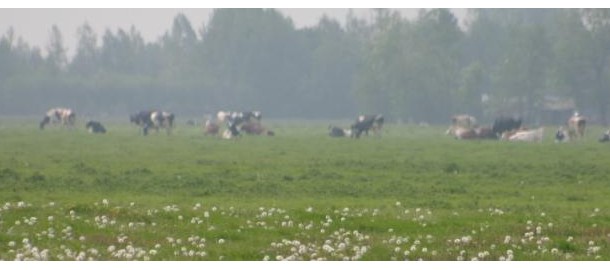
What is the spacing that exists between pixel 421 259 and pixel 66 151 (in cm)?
2813

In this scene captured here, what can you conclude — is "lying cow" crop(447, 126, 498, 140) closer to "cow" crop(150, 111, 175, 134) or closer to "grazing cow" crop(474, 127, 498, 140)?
"grazing cow" crop(474, 127, 498, 140)

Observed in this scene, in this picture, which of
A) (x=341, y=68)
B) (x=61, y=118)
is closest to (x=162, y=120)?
(x=61, y=118)

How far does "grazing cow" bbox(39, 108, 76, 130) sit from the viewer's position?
68.7 metres

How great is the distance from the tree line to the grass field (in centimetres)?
5498

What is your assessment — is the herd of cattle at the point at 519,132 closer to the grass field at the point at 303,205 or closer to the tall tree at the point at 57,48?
the grass field at the point at 303,205

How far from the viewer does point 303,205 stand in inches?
843

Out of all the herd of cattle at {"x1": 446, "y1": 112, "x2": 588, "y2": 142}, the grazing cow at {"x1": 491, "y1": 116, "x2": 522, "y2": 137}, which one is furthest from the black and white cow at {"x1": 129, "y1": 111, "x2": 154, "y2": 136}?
the grazing cow at {"x1": 491, "y1": 116, "x2": 522, "y2": 137}

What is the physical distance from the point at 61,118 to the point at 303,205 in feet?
165

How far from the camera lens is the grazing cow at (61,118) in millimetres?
68688

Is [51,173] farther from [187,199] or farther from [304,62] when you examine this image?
[304,62]

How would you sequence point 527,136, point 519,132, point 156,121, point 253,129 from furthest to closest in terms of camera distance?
point 156,121 → point 253,129 → point 519,132 → point 527,136

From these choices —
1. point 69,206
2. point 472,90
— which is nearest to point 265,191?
point 69,206

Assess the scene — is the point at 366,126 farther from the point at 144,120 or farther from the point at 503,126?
the point at 144,120

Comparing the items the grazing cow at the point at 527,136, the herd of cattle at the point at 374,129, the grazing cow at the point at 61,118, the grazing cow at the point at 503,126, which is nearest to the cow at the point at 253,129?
the herd of cattle at the point at 374,129
